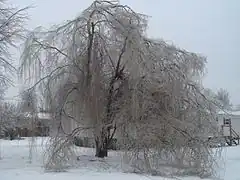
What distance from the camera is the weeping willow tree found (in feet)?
45.9

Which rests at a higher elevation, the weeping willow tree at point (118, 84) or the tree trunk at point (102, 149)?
the weeping willow tree at point (118, 84)

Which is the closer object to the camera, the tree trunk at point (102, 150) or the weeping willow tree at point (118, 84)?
the weeping willow tree at point (118, 84)

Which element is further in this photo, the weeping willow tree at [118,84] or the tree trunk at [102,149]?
the tree trunk at [102,149]

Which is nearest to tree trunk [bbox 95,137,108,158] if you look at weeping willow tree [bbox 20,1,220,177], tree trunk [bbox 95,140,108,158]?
tree trunk [bbox 95,140,108,158]

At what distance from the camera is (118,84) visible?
15.5 meters

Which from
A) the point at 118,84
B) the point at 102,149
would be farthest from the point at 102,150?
the point at 118,84

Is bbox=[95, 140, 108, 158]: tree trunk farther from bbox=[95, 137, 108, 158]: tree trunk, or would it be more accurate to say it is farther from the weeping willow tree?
the weeping willow tree

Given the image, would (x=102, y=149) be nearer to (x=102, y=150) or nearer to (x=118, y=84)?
(x=102, y=150)

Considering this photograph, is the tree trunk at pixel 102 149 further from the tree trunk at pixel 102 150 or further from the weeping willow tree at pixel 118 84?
the weeping willow tree at pixel 118 84

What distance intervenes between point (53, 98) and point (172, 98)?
14.9 ft

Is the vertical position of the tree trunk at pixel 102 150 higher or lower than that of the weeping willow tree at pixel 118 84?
lower

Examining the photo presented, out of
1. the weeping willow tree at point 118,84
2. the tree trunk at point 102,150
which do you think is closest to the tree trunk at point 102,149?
the tree trunk at point 102,150

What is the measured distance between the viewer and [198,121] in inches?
596

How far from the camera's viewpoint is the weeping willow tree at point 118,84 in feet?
45.9
